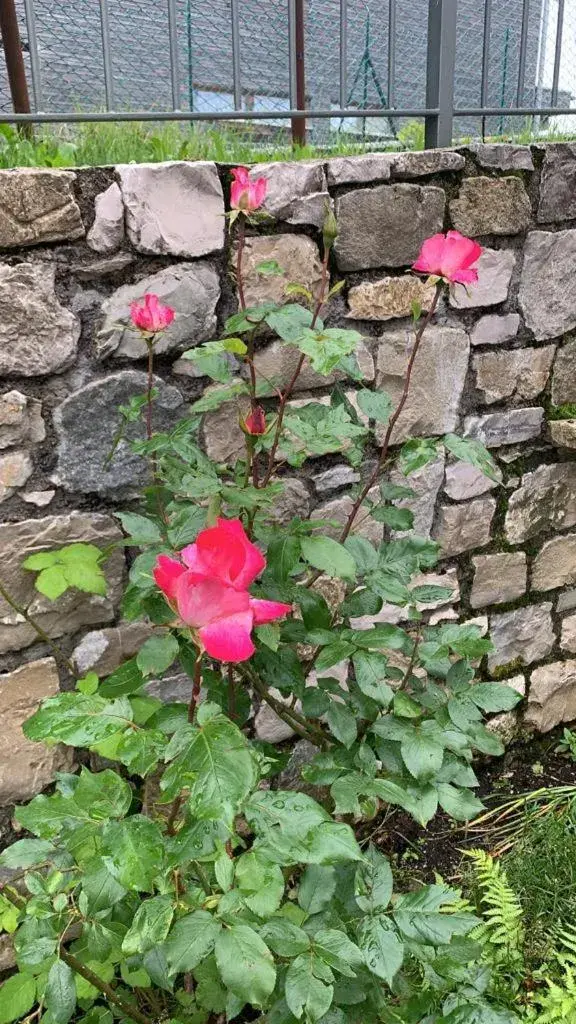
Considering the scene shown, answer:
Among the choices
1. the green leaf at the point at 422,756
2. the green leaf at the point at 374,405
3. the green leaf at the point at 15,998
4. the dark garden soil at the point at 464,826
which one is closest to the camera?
the green leaf at the point at 422,756

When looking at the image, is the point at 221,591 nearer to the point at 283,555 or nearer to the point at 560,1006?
the point at 283,555

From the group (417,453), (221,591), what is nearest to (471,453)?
(417,453)

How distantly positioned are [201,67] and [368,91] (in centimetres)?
44

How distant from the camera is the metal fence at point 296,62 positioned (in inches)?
70.0

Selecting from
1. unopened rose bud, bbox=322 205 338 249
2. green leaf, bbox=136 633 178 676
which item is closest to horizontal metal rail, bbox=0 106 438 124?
unopened rose bud, bbox=322 205 338 249

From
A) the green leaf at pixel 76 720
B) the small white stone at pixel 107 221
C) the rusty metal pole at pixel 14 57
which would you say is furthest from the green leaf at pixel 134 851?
the rusty metal pole at pixel 14 57

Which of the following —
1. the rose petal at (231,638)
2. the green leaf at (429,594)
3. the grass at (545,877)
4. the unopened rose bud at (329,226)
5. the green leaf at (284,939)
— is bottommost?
the grass at (545,877)

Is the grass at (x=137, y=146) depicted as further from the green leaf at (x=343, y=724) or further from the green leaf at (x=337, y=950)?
the green leaf at (x=337, y=950)

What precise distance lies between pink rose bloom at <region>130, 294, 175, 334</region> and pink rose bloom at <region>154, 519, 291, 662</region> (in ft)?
2.05

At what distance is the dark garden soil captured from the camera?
2059mm

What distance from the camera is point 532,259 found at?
1978 mm

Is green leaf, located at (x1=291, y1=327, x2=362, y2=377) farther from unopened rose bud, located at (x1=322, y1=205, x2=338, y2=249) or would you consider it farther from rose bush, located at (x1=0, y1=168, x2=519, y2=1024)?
unopened rose bud, located at (x1=322, y1=205, x2=338, y2=249)

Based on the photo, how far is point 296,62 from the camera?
181 cm

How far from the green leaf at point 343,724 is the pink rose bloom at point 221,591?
593mm
